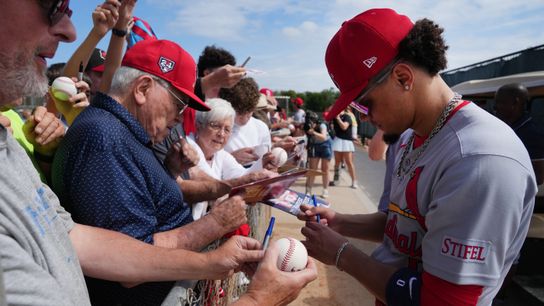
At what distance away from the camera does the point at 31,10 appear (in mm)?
1036

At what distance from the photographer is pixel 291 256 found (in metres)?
1.52

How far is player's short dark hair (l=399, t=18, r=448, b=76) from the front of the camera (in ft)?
4.84

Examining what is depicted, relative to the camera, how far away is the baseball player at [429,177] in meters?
1.22

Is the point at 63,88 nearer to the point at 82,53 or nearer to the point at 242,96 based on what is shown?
the point at 82,53

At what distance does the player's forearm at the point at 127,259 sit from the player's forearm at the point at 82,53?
65.5 inches

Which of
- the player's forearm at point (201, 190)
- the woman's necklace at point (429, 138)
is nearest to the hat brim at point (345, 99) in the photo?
the woman's necklace at point (429, 138)

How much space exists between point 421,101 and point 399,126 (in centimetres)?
14

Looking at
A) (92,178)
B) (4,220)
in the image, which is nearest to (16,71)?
(4,220)

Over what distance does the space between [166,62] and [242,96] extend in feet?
7.49

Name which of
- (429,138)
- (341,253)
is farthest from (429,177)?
(341,253)

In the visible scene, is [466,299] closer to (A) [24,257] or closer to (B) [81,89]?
(A) [24,257]

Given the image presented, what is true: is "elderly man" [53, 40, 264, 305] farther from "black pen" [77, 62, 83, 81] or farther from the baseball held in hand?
"black pen" [77, 62, 83, 81]

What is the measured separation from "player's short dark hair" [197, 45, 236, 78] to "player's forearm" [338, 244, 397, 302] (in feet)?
9.85

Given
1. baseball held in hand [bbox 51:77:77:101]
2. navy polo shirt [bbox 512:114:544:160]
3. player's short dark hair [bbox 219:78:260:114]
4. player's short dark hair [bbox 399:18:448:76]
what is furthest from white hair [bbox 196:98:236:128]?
navy polo shirt [bbox 512:114:544:160]
